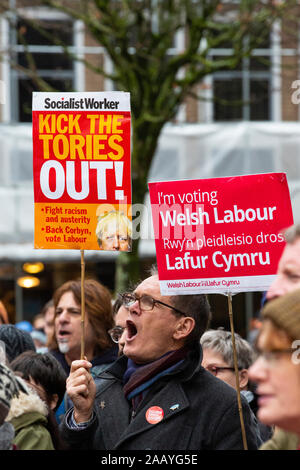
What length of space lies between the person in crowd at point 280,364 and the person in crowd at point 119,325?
1.73 meters

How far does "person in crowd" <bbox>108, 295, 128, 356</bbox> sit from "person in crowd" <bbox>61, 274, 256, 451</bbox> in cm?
24

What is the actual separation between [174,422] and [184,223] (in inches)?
35.5

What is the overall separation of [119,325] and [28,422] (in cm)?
157

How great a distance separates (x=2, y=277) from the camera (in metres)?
16.0

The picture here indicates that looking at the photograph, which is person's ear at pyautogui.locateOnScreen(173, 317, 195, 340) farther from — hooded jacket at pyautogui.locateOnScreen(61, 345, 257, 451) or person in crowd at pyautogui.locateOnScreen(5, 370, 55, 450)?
person in crowd at pyautogui.locateOnScreen(5, 370, 55, 450)

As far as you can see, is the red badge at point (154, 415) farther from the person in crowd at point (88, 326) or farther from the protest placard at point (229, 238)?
the person in crowd at point (88, 326)

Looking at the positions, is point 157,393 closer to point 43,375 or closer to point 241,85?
point 43,375

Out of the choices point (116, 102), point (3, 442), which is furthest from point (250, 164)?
point (3, 442)

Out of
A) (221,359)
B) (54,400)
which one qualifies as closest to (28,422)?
(54,400)

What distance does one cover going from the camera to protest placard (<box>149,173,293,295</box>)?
4.15 meters

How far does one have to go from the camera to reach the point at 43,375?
4.56 meters

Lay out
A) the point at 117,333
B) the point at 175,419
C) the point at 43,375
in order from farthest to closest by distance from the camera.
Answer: the point at 117,333 → the point at 43,375 → the point at 175,419

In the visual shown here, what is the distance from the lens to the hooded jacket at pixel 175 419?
3.88 metres

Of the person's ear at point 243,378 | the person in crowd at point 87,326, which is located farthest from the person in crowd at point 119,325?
the person's ear at point 243,378
